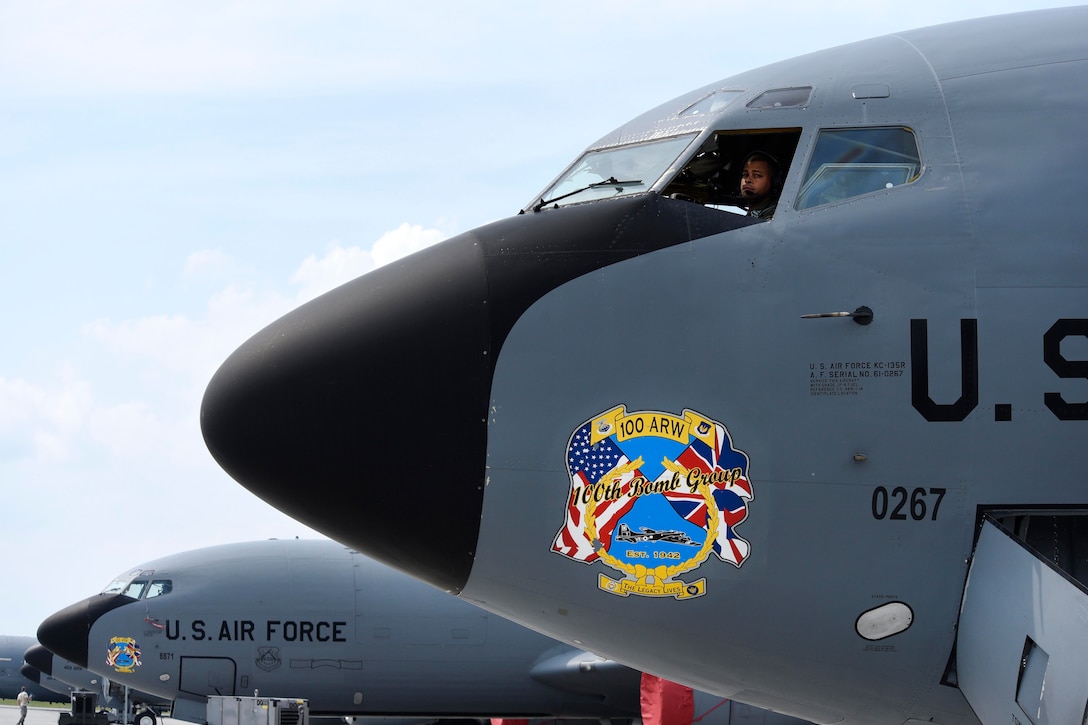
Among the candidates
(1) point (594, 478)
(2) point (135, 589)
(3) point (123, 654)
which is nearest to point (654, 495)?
(1) point (594, 478)

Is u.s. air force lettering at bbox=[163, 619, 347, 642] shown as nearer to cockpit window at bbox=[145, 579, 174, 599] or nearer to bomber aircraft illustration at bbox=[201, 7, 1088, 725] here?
cockpit window at bbox=[145, 579, 174, 599]

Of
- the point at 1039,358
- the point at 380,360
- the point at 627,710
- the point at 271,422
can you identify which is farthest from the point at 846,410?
the point at 627,710

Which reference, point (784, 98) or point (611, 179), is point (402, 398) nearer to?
point (611, 179)

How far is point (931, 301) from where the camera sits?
5.65 m

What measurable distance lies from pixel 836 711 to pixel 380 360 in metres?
2.65

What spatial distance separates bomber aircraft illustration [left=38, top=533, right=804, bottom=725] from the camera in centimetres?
1933

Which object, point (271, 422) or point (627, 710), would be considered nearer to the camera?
point (271, 422)

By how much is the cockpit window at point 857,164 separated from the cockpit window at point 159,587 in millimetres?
16274

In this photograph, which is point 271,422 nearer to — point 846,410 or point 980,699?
point 846,410

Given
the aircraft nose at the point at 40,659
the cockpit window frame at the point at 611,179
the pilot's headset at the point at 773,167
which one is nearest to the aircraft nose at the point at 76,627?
Answer: the aircraft nose at the point at 40,659

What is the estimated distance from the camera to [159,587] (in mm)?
20031

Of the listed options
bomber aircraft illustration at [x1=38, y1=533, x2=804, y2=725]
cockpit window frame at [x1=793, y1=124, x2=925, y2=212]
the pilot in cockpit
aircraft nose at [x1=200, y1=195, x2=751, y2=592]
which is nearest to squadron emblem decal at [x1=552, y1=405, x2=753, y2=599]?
aircraft nose at [x1=200, y1=195, x2=751, y2=592]

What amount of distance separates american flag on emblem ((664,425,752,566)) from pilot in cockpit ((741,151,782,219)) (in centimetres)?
134

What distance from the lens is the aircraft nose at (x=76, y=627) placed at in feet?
66.3
